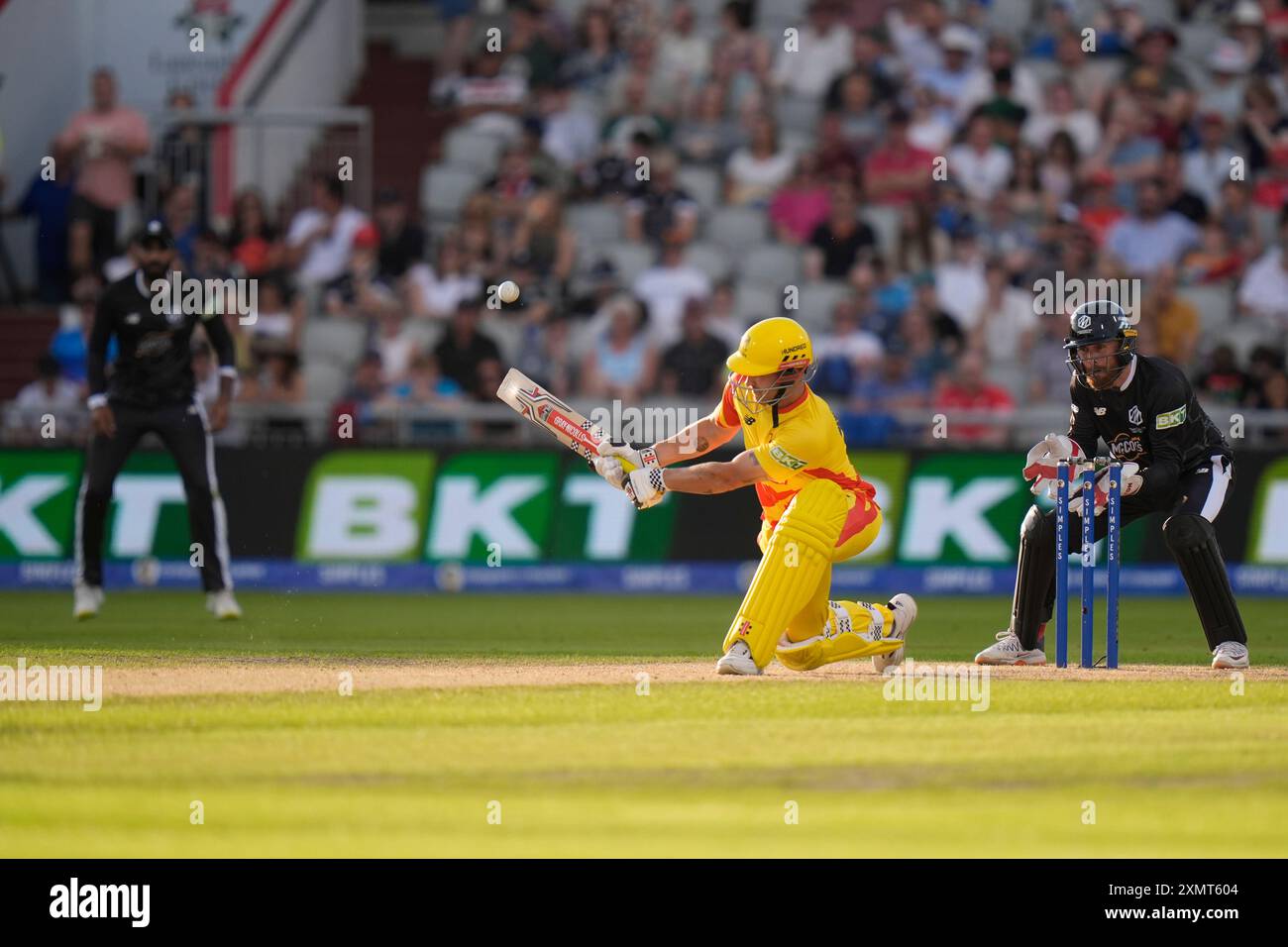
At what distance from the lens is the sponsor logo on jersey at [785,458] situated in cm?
1184

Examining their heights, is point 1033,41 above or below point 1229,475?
above

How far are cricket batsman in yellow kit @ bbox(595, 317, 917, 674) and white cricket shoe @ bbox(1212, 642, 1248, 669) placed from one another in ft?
6.06

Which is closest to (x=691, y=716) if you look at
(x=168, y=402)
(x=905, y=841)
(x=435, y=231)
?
(x=905, y=841)

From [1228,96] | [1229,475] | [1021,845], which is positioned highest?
[1228,96]

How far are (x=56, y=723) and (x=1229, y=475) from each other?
701 centimetres

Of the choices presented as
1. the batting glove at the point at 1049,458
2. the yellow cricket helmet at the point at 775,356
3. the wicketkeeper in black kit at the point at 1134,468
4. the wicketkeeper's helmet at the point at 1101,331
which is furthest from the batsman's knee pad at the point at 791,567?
the wicketkeeper's helmet at the point at 1101,331

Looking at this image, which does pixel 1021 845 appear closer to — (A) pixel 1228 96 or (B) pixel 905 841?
(B) pixel 905 841

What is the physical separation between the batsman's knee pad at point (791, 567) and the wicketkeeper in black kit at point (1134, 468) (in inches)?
56.4

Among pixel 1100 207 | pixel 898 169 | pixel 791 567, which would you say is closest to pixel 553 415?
pixel 791 567

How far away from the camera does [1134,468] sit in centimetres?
Result: 1247

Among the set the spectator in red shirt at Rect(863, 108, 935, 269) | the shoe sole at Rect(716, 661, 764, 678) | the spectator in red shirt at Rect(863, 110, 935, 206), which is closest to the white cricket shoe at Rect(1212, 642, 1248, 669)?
the shoe sole at Rect(716, 661, 764, 678)

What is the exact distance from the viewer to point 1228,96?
24.2m

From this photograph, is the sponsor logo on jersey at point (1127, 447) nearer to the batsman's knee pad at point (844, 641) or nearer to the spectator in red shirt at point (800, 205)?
the batsman's knee pad at point (844, 641)
